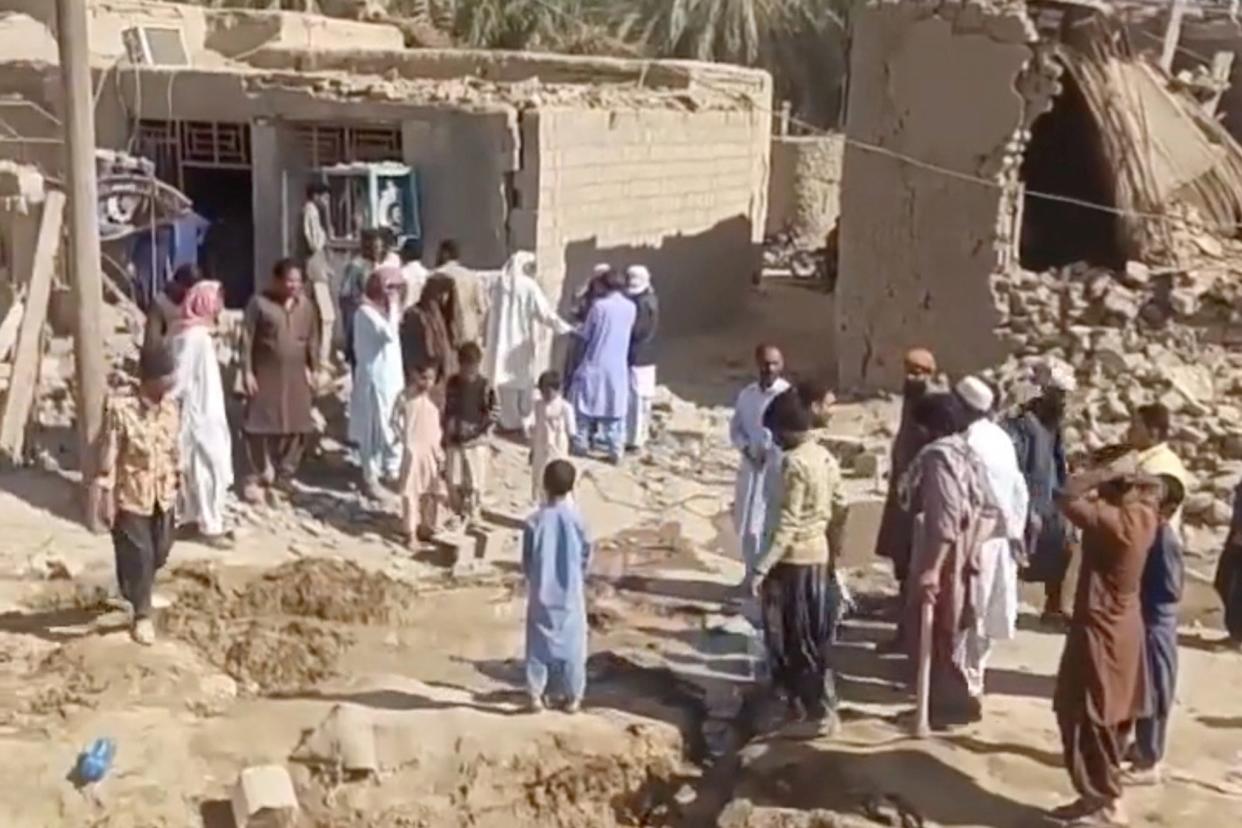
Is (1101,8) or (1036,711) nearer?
(1036,711)

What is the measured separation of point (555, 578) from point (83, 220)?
11.8 ft

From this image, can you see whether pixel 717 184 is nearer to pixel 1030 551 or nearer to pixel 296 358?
pixel 296 358

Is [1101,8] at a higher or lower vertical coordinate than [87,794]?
higher

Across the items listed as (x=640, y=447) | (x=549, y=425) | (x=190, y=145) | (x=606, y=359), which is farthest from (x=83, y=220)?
(x=190, y=145)

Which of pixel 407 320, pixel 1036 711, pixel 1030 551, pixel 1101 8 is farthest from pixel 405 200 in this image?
pixel 1036 711

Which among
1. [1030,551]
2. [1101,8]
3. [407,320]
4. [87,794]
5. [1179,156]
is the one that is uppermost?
[1101,8]

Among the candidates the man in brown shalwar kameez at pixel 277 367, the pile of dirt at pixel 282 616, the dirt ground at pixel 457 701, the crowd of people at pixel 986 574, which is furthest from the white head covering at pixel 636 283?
the crowd of people at pixel 986 574

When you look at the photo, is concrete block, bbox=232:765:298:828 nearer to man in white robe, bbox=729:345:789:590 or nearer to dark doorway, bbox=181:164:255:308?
man in white robe, bbox=729:345:789:590

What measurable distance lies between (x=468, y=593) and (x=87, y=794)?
2.53m

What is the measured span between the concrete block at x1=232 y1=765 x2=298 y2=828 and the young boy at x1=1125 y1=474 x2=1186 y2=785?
2.97 m

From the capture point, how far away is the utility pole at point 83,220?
8492 millimetres

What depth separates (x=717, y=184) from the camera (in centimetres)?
1487

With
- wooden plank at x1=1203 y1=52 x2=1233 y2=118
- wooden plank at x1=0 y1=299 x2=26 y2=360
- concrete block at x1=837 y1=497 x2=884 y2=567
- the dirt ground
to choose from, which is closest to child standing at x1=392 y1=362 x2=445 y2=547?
the dirt ground

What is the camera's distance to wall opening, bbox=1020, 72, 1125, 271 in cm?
1255
